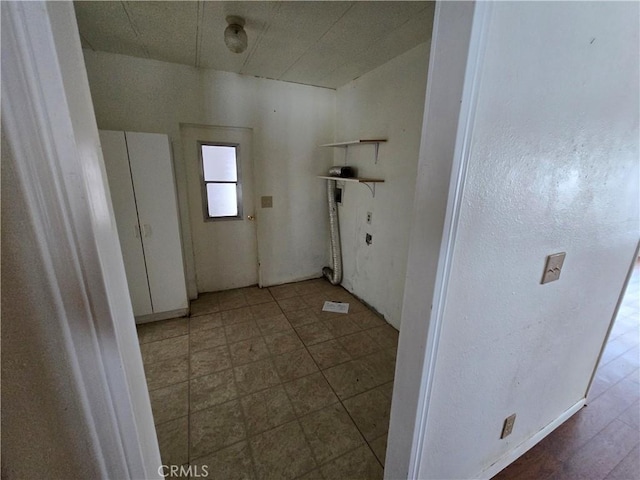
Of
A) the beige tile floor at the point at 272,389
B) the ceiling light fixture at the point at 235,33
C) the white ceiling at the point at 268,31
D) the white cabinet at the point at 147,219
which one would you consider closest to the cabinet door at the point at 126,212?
the white cabinet at the point at 147,219

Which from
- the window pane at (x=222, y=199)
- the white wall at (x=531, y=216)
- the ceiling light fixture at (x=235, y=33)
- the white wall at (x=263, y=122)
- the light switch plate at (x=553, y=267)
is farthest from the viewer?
the window pane at (x=222, y=199)

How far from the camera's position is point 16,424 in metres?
0.42

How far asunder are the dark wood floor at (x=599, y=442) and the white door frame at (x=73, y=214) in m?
1.77

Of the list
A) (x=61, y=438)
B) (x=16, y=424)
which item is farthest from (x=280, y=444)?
(x=16, y=424)

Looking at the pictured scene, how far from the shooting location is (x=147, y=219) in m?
2.46

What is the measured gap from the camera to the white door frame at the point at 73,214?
365 millimetres

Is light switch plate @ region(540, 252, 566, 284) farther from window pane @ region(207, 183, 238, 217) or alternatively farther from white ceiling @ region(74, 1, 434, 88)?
window pane @ region(207, 183, 238, 217)

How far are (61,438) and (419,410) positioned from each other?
38.0 inches

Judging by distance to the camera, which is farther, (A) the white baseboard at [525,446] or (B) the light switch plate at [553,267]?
(A) the white baseboard at [525,446]

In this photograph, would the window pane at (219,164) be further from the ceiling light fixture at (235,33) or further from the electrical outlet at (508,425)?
the electrical outlet at (508,425)

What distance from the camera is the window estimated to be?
9.74 ft

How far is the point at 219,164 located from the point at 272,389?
233 cm

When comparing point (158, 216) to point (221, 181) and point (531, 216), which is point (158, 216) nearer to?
point (221, 181)

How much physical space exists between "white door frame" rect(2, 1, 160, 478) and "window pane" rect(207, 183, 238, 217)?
8.74 ft
